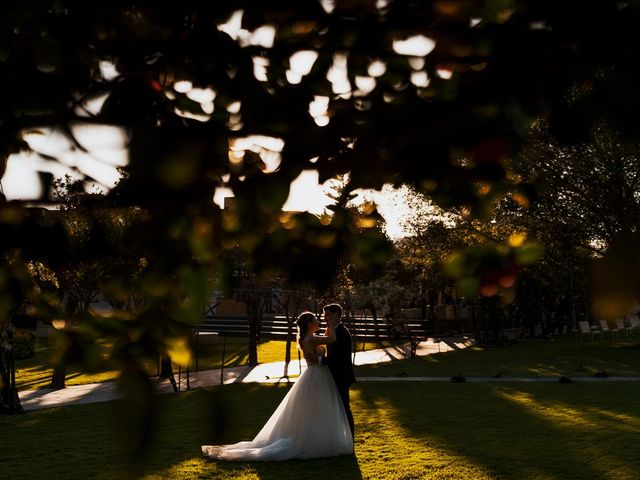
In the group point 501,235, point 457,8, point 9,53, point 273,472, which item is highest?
point 501,235

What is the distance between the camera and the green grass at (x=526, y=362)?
79.5 feet

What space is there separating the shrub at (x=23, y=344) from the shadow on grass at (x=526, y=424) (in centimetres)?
1776

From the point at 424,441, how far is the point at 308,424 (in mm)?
2102

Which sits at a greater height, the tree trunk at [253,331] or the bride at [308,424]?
the tree trunk at [253,331]

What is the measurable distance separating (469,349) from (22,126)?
1384 inches

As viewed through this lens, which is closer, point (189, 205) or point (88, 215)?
point (189, 205)

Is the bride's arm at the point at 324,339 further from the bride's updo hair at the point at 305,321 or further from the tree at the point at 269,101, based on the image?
the tree at the point at 269,101

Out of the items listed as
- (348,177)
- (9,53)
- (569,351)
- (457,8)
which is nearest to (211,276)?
(348,177)

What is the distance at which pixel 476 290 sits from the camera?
1.89m

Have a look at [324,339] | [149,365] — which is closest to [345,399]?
[324,339]

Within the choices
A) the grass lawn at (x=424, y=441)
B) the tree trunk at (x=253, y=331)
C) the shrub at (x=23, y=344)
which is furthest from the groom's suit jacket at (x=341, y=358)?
the shrub at (x=23, y=344)

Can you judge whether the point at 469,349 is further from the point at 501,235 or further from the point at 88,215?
the point at 88,215

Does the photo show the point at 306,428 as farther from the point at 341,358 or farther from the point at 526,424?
the point at 526,424

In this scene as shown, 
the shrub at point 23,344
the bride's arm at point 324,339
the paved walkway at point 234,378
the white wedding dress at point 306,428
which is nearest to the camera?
the white wedding dress at point 306,428
